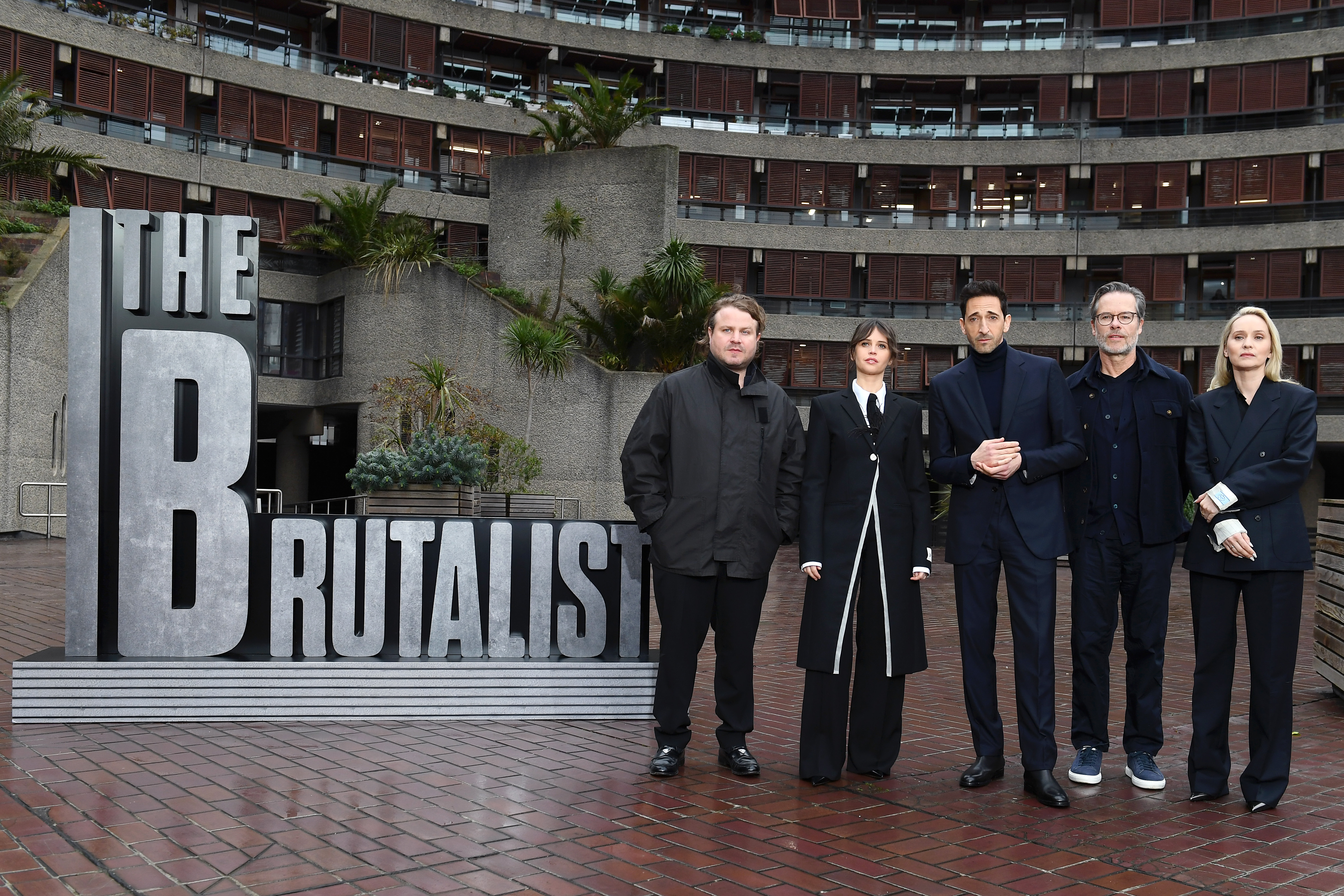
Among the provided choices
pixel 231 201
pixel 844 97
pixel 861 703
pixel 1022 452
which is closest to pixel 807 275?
pixel 844 97

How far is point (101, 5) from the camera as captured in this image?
99.5ft

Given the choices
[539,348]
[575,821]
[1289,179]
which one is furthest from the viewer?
[1289,179]

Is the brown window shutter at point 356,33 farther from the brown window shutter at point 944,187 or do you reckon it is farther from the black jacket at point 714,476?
the black jacket at point 714,476

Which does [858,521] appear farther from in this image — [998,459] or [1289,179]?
[1289,179]

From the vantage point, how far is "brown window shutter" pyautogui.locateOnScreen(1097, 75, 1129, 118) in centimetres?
3725

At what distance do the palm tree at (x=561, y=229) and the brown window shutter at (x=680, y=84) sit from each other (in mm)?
15679

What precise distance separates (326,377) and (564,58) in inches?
556

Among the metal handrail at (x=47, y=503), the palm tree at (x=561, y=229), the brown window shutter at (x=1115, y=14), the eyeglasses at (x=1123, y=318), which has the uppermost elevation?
the brown window shutter at (x=1115, y=14)

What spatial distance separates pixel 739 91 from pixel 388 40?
36.5ft

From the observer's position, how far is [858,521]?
5.45 m

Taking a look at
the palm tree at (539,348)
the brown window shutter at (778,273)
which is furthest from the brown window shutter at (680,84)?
the palm tree at (539,348)

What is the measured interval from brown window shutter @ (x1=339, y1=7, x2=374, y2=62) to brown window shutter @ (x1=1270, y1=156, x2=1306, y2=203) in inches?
1072

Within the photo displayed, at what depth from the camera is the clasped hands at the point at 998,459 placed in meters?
5.18

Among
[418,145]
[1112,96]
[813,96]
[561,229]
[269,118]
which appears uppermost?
[813,96]
